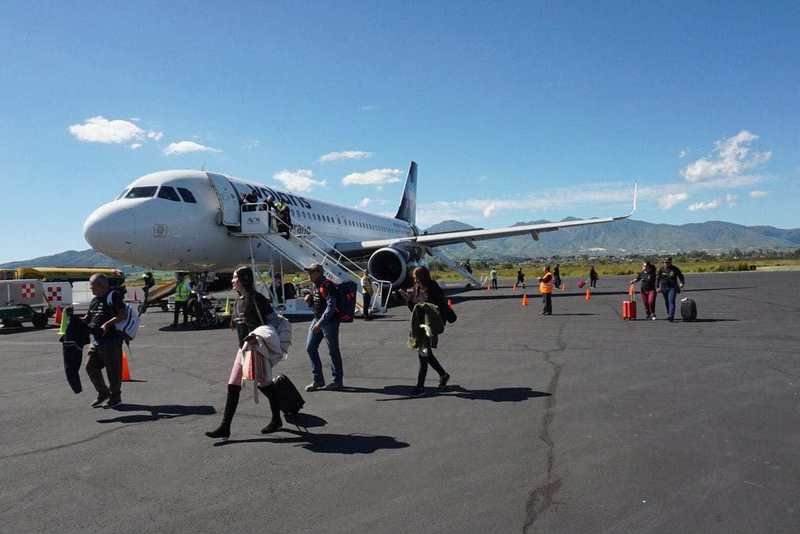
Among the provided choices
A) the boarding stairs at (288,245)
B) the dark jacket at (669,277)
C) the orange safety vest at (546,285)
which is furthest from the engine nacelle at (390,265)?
the dark jacket at (669,277)

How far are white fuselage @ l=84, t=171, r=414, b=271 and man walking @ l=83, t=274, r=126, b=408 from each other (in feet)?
29.0

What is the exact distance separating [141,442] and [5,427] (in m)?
1.77

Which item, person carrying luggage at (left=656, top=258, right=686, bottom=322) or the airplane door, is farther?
the airplane door

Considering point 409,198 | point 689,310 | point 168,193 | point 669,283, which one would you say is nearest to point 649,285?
point 669,283

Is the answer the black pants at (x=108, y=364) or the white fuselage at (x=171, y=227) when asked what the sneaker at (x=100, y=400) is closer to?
the black pants at (x=108, y=364)

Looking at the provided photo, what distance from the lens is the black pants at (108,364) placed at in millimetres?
7191

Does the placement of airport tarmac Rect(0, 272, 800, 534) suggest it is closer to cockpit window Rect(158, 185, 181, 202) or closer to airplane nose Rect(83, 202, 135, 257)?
Result: airplane nose Rect(83, 202, 135, 257)

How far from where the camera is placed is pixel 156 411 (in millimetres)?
6953

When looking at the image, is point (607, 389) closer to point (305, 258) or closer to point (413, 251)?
point (305, 258)

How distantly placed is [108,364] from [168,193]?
406 inches

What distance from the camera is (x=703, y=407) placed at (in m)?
6.43

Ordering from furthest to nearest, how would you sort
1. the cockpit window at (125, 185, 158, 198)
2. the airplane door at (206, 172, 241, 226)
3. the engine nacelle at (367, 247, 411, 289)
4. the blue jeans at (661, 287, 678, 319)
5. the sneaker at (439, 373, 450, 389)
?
the engine nacelle at (367, 247, 411, 289) → the airplane door at (206, 172, 241, 226) → the cockpit window at (125, 185, 158, 198) → the blue jeans at (661, 287, 678, 319) → the sneaker at (439, 373, 450, 389)

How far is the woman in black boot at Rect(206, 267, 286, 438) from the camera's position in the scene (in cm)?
558

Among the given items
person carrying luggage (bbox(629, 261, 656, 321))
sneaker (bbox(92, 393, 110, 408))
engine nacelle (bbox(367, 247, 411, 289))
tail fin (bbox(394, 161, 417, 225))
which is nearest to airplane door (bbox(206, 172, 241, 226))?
engine nacelle (bbox(367, 247, 411, 289))
